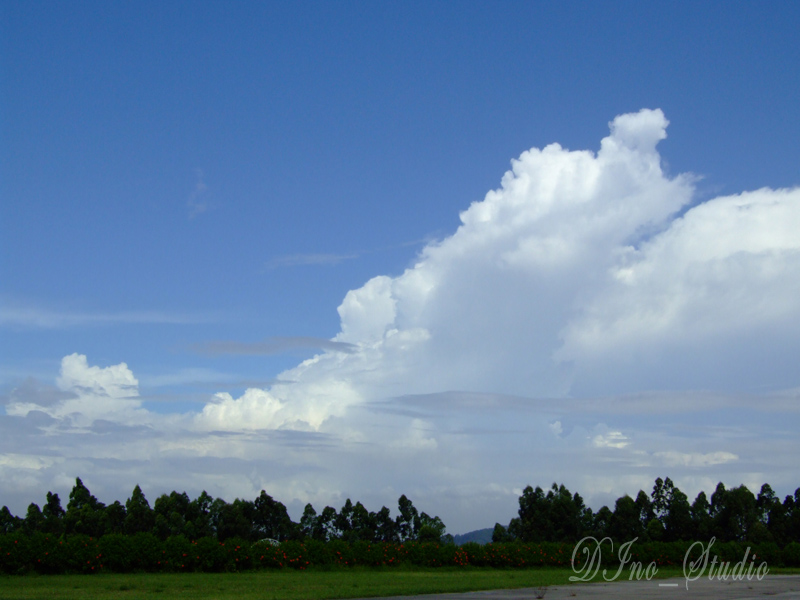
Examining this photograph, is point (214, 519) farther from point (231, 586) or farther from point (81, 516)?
point (231, 586)

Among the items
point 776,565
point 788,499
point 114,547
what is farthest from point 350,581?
point 788,499

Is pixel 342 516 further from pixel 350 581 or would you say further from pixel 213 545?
pixel 350 581

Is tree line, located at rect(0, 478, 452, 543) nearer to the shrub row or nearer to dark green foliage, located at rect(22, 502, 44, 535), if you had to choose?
dark green foliage, located at rect(22, 502, 44, 535)

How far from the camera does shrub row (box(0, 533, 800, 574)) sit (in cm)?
2348

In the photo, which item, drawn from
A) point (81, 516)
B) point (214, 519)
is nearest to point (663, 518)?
point (214, 519)

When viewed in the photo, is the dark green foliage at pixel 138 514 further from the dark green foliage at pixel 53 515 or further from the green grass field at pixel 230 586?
the green grass field at pixel 230 586

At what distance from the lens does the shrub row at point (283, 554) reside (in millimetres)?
23484

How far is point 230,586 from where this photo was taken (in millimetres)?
19766

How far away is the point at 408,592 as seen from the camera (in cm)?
1791

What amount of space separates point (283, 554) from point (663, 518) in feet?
136

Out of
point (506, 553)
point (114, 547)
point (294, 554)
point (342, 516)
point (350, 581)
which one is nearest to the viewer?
point (350, 581)

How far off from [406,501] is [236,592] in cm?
4736

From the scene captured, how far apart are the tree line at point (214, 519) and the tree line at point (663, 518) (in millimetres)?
7884

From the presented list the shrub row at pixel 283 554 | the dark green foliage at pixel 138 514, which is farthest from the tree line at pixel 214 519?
the shrub row at pixel 283 554
